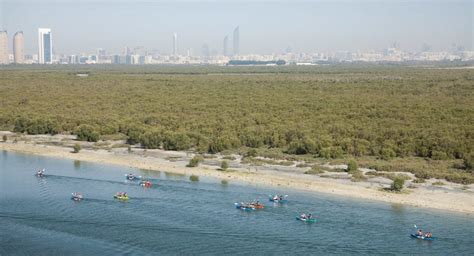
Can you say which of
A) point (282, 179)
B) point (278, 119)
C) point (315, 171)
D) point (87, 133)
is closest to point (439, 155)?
point (315, 171)

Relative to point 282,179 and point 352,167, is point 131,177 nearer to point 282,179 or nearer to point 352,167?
point 282,179

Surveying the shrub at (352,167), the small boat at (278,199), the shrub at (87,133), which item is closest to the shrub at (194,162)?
the small boat at (278,199)

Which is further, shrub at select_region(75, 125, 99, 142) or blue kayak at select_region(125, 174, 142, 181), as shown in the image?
shrub at select_region(75, 125, 99, 142)

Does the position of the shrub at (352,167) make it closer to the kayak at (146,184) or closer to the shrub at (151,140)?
the kayak at (146,184)

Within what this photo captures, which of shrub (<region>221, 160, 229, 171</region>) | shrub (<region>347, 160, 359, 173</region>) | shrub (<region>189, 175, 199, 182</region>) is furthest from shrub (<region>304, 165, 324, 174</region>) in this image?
shrub (<region>189, 175, 199, 182</region>)

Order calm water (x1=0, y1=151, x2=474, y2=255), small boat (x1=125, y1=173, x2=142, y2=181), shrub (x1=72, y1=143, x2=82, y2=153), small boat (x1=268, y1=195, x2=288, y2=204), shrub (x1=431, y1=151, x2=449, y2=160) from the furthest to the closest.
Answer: shrub (x1=72, y1=143, x2=82, y2=153) → shrub (x1=431, y1=151, x2=449, y2=160) → small boat (x1=125, y1=173, x2=142, y2=181) → small boat (x1=268, y1=195, x2=288, y2=204) → calm water (x1=0, y1=151, x2=474, y2=255)

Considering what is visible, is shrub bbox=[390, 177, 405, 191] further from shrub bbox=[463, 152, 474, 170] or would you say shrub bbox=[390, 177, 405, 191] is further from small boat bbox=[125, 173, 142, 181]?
small boat bbox=[125, 173, 142, 181]
